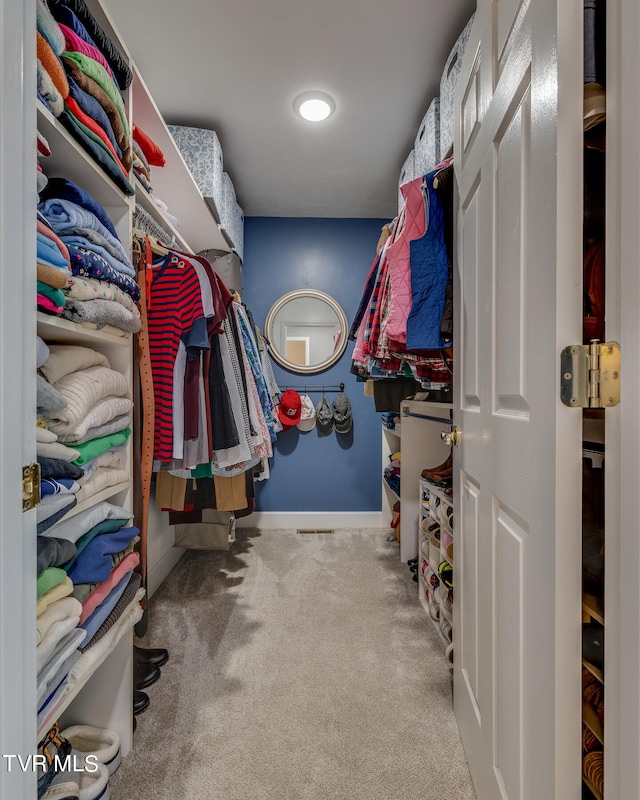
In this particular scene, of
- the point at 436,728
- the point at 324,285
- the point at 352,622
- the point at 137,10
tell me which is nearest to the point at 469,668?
the point at 436,728

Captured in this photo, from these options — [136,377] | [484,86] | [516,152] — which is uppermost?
[484,86]

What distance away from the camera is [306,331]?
3.43m

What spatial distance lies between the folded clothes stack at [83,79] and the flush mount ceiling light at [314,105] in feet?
3.64

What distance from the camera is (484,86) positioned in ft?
3.43

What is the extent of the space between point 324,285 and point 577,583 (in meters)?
3.08

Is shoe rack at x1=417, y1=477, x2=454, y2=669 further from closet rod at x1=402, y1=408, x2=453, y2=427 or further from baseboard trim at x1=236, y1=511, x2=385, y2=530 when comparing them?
baseboard trim at x1=236, y1=511, x2=385, y2=530

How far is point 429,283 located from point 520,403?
2.16ft

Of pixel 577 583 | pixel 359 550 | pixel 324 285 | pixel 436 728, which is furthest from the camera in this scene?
pixel 324 285

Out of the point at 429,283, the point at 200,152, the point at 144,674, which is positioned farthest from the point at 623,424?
the point at 200,152

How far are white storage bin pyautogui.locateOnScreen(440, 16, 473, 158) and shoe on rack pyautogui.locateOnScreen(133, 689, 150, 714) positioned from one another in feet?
7.29

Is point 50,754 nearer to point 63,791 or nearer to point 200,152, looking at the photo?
point 63,791

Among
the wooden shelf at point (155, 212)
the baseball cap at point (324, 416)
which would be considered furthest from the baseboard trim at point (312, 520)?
the wooden shelf at point (155, 212)

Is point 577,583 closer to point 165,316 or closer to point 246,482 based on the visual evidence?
point 165,316

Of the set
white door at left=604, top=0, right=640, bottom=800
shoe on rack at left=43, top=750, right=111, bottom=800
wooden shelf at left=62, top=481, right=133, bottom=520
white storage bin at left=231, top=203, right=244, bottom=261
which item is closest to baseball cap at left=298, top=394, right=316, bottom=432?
white storage bin at left=231, top=203, right=244, bottom=261
